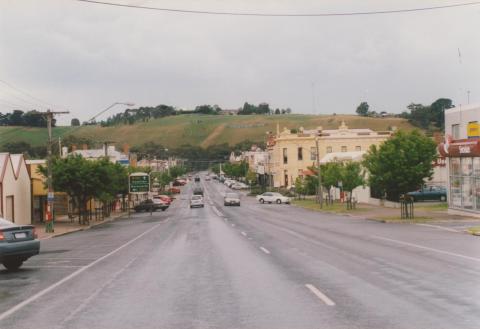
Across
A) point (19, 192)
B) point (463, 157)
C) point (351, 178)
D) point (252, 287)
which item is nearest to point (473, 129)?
point (463, 157)

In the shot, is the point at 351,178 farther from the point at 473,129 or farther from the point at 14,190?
the point at 14,190

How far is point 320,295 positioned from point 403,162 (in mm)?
31683

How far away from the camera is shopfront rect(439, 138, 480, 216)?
39.7 m

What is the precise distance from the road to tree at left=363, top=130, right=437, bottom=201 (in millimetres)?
18908

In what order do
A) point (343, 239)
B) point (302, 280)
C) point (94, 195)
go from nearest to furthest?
point (302, 280)
point (343, 239)
point (94, 195)

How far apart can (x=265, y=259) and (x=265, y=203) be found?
65.2 meters

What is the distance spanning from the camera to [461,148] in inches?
1588

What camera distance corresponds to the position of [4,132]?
159 m

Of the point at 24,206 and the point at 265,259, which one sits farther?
the point at 24,206

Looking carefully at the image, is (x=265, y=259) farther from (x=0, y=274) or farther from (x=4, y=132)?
(x=4, y=132)

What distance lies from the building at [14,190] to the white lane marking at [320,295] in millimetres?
33874

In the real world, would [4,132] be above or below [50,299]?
above

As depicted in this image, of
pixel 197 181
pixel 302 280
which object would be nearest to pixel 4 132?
pixel 197 181

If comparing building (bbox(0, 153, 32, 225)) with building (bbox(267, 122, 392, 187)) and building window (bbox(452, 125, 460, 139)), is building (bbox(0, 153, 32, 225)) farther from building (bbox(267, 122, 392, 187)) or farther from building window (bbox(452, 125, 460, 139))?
building (bbox(267, 122, 392, 187))
